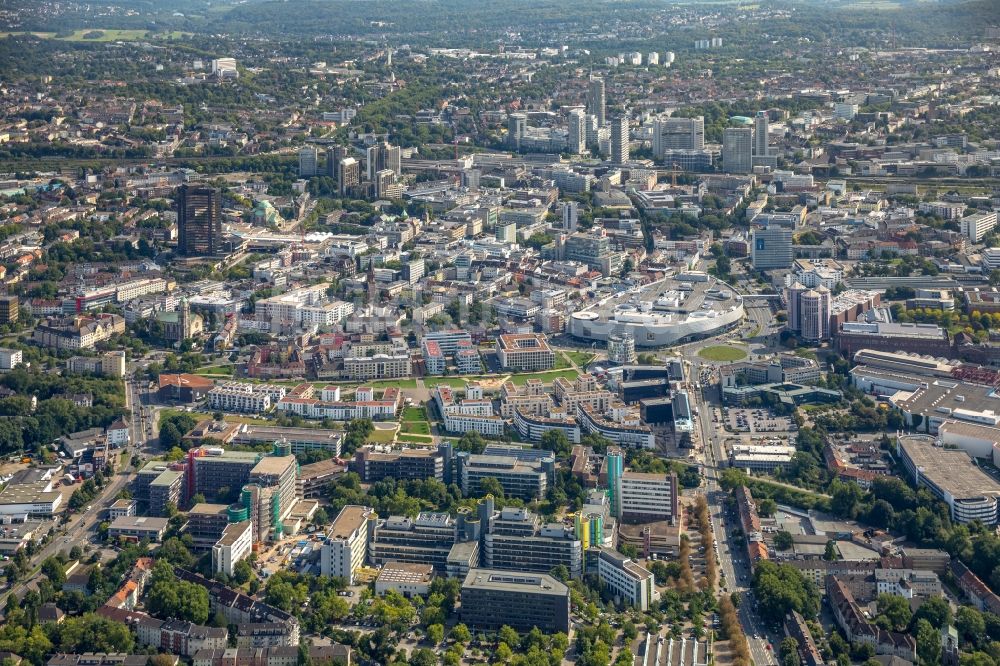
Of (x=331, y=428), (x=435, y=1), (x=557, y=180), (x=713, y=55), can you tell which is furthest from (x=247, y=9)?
(x=331, y=428)

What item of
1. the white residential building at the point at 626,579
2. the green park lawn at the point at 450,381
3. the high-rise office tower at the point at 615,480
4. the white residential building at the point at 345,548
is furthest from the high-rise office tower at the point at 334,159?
the white residential building at the point at 626,579

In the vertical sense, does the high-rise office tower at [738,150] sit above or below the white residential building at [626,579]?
above

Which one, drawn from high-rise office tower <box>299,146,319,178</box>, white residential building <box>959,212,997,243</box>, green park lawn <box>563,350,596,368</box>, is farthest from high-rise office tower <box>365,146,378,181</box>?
green park lawn <box>563,350,596,368</box>

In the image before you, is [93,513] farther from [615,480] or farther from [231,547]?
[615,480]

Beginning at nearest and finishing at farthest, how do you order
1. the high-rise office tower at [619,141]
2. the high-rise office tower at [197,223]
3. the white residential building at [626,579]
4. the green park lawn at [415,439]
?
1. the white residential building at [626,579]
2. the green park lawn at [415,439]
3. the high-rise office tower at [197,223]
4. the high-rise office tower at [619,141]

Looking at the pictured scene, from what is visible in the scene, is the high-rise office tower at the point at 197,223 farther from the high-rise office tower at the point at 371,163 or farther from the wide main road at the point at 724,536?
the wide main road at the point at 724,536

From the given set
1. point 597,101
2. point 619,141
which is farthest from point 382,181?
point 597,101
